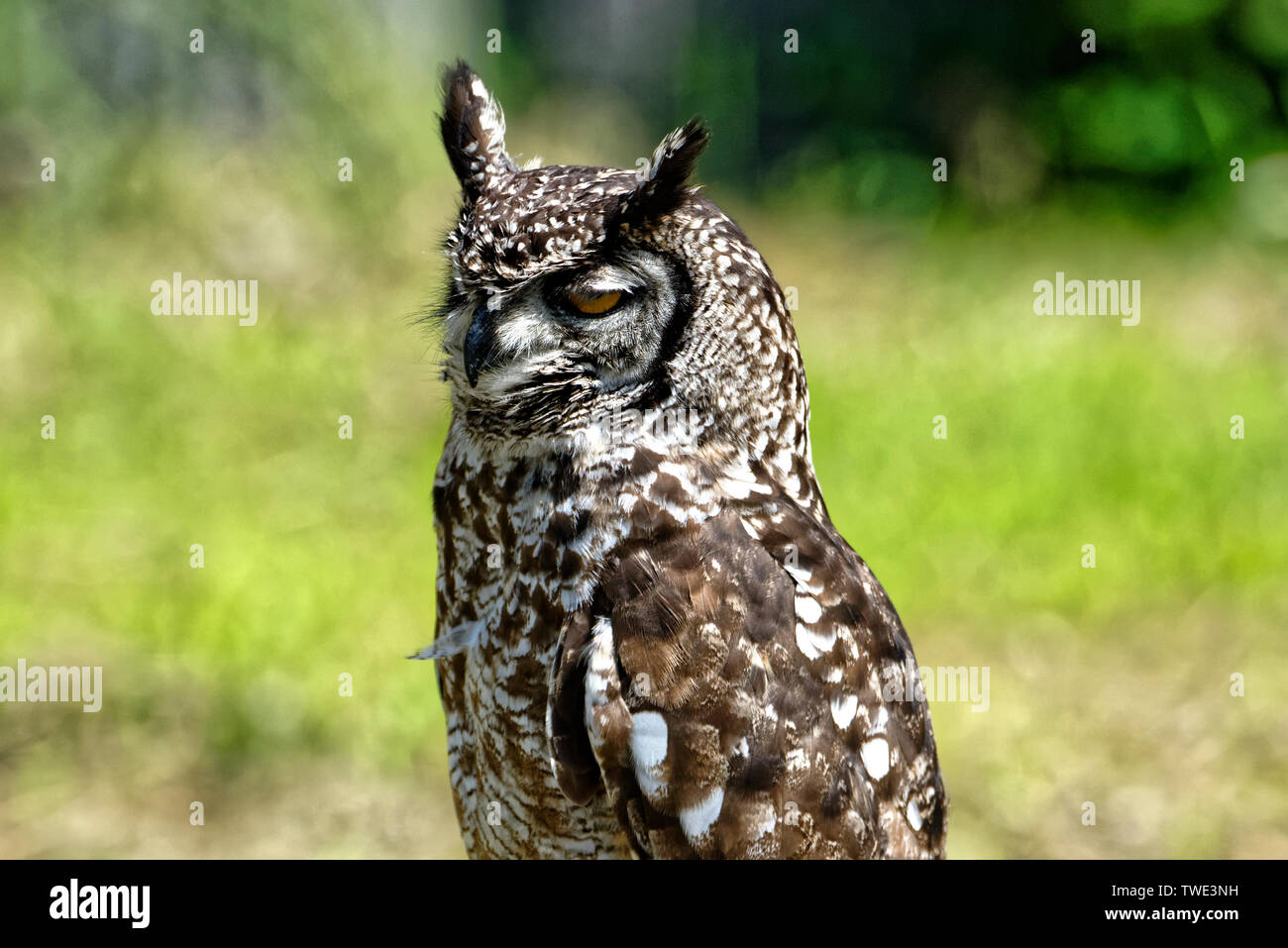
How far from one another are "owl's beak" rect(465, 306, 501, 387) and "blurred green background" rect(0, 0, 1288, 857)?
42 cm

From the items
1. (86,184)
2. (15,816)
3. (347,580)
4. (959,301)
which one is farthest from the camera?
(959,301)

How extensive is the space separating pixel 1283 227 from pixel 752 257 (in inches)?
317

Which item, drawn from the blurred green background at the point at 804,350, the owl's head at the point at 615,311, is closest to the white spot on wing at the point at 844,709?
the owl's head at the point at 615,311

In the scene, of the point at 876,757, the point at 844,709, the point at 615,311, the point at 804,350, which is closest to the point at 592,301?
the point at 615,311

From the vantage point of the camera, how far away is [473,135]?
2492 mm

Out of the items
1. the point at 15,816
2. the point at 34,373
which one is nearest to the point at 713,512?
the point at 15,816

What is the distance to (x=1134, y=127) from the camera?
30.8 ft

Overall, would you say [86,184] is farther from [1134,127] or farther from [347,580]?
[1134,127]

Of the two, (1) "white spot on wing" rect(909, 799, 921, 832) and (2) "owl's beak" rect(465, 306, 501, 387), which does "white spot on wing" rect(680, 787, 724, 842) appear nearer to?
(1) "white spot on wing" rect(909, 799, 921, 832)

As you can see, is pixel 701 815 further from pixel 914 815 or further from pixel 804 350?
pixel 804 350

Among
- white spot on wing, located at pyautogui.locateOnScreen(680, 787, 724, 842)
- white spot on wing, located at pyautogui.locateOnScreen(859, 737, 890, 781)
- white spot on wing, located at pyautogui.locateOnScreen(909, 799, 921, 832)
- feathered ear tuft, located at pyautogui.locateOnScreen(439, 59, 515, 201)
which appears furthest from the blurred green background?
white spot on wing, located at pyautogui.locateOnScreen(909, 799, 921, 832)

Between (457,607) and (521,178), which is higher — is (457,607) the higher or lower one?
the lower one

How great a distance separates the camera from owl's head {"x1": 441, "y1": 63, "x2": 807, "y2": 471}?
2223mm

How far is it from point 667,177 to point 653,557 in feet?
2.23
